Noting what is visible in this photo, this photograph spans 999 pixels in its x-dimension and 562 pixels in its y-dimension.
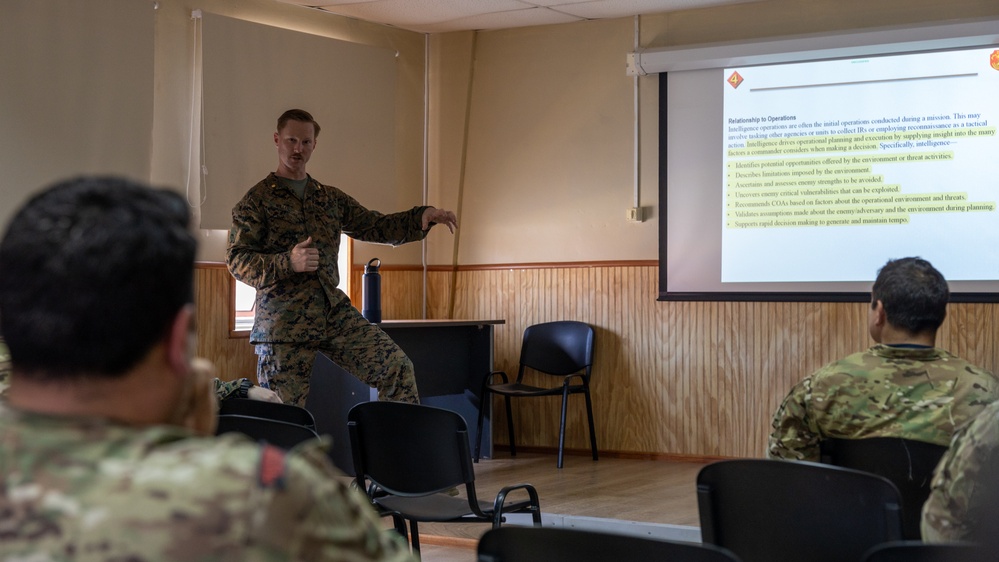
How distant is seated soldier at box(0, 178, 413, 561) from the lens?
835 mm

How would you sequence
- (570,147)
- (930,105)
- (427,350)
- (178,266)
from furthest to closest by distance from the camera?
(570,147)
(427,350)
(930,105)
(178,266)

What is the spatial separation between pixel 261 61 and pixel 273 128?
36 cm

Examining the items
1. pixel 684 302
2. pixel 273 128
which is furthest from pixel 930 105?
pixel 273 128

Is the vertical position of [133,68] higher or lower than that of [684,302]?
higher

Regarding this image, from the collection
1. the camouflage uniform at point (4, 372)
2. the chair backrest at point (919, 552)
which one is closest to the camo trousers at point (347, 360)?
the camouflage uniform at point (4, 372)

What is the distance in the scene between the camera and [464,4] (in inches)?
230

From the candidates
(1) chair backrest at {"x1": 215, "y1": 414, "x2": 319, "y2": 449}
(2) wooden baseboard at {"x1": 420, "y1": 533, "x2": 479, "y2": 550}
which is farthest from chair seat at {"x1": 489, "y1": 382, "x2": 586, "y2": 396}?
(1) chair backrest at {"x1": 215, "y1": 414, "x2": 319, "y2": 449}

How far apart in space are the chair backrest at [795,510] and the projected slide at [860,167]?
3671 millimetres

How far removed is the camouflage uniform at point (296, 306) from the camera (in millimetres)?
4477

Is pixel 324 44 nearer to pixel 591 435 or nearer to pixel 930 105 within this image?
pixel 591 435

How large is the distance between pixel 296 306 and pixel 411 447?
5.59 ft

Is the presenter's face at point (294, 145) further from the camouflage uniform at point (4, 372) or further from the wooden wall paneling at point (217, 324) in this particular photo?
the camouflage uniform at point (4, 372)

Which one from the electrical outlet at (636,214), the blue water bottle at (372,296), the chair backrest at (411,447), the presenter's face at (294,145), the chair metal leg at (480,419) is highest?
the presenter's face at (294,145)

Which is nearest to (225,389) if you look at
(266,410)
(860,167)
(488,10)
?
(266,410)
